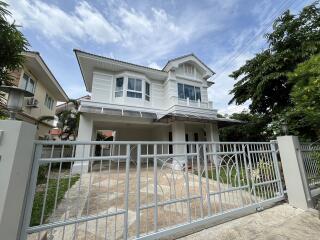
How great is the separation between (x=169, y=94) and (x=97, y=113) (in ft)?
18.3

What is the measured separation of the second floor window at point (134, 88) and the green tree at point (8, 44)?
21.0 ft

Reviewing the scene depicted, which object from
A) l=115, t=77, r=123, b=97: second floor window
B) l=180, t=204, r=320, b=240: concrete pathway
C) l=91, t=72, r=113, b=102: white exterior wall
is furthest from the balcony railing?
l=180, t=204, r=320, b=240: concrete pathway

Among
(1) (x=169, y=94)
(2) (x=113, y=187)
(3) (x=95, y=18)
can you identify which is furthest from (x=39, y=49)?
(2) (x=113, y=187)

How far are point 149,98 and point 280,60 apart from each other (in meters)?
9.49

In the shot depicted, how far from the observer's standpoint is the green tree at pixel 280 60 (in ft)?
31.5

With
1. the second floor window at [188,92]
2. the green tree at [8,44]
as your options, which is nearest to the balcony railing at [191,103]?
the second floor window at [188,92]

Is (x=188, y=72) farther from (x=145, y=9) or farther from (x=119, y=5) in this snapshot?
(x=119, y=5)

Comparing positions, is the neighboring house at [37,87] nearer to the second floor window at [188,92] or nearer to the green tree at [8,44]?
the green tree at [8,44]

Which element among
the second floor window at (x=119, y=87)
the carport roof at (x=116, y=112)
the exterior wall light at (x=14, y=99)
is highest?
the second floor window at (x=119, y=87)

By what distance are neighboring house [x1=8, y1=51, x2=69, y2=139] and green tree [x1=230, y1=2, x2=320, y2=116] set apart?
50.4 feet

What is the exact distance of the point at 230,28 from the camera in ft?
29.6

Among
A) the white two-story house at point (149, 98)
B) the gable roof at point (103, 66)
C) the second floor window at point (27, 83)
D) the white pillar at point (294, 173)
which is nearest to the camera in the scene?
the white pillar at point (294, 173)

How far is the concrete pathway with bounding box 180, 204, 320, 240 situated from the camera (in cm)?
259

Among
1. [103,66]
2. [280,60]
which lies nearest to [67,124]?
[103,66]
